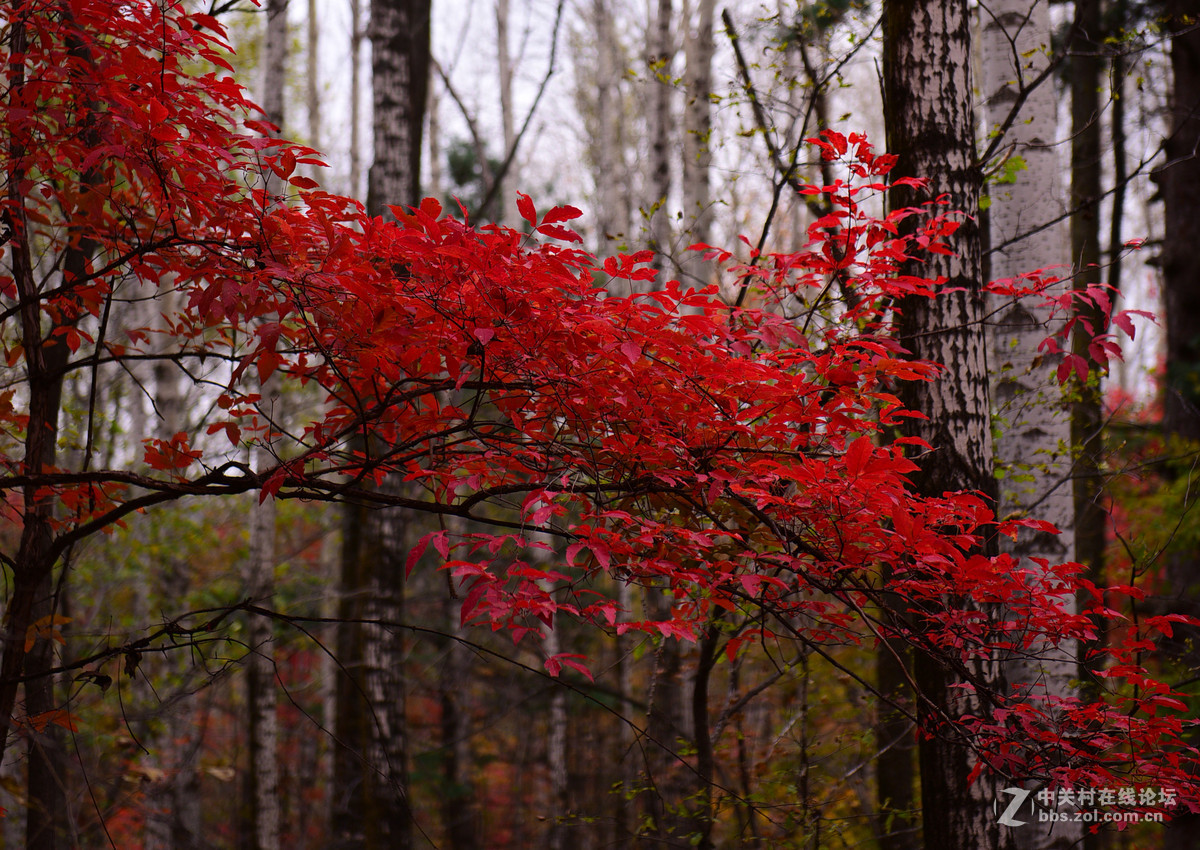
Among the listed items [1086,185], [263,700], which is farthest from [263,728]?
[1086,185]

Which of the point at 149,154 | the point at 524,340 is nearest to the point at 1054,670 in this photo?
the point at 524,340

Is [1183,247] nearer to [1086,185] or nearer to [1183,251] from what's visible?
[1183,251]

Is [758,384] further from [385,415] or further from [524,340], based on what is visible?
[385,415]

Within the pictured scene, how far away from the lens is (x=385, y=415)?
2.53 m

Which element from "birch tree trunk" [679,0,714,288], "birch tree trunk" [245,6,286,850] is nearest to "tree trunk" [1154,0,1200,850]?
"birch tree trunk" [679,0,714,288]

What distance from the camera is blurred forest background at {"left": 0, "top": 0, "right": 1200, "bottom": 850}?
4055mm

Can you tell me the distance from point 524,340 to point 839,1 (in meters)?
7.39

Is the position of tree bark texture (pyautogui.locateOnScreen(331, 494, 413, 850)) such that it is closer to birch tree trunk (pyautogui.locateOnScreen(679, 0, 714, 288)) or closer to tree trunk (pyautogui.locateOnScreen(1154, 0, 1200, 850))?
birch tree trunk (pyautogui.locateOnScreen(679, 0, 714, 288))

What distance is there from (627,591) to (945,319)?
24.7 feet

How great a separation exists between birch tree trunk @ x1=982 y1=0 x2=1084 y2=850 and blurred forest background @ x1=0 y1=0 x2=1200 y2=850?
0.17 feet

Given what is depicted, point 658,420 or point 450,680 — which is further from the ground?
point 658,420

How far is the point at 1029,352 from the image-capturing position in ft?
14.9

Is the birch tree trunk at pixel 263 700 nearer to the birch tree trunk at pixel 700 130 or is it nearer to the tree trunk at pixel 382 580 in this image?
the tree trunk at pixel 382 580

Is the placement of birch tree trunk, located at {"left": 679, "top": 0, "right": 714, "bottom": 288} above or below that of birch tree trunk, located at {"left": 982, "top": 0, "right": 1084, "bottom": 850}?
above
